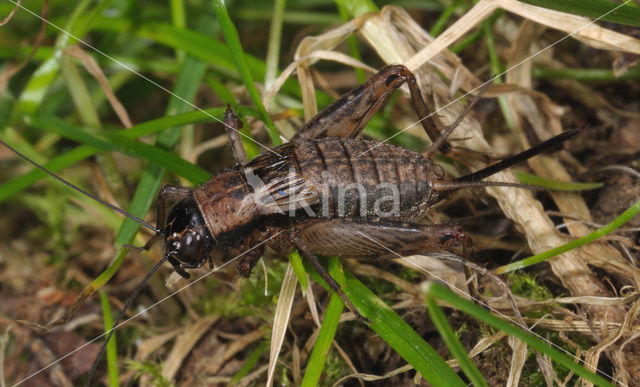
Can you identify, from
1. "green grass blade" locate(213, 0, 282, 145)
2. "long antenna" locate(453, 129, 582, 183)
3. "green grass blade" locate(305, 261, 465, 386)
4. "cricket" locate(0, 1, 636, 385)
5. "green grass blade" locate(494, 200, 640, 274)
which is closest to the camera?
"green grass blade" locate(305, 261, 465, 386)

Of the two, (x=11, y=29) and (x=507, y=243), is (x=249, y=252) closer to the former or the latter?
(x=507, y=243)

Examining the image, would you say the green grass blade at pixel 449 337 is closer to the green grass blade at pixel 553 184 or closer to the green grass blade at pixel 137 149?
the green grass blade at pixel 553 184

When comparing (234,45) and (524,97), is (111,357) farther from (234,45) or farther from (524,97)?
(524,97)

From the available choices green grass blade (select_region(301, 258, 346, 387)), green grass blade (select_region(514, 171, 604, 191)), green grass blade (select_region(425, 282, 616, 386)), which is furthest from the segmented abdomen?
green grass blade (select_region(425, 282, 616, 386))

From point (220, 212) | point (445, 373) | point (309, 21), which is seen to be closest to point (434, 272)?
point (445, 373)

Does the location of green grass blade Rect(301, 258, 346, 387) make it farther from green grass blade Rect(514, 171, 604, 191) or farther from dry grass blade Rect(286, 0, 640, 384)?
green grass blade Rect(514, 171, 604, 191)

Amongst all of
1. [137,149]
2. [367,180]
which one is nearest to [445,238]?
[367,180]

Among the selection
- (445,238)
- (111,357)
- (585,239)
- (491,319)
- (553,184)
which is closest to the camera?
(491,319)

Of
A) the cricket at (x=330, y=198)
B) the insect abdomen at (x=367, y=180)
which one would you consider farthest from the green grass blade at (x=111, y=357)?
the insect abdomen at (x=367, y=180)
